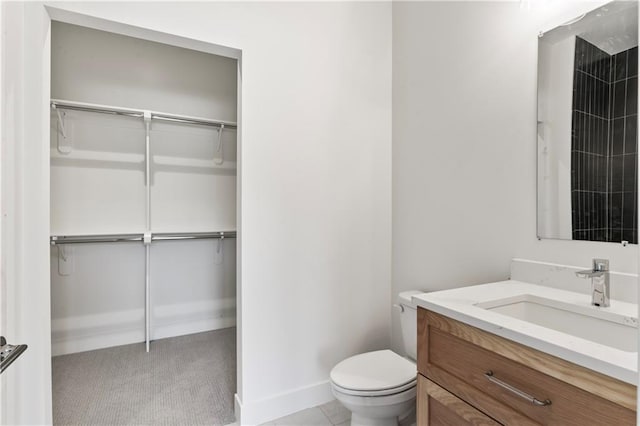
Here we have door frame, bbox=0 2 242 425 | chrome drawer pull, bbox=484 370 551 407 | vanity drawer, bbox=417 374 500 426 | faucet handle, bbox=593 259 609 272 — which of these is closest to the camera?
chrome drawer pull, bbox=484 370 551 407

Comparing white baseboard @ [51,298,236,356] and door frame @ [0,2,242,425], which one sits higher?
door frame @ [0,2,242,425]

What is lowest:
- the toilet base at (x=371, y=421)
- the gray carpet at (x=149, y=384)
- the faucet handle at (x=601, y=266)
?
the gray carpet at (x=149, y=384)

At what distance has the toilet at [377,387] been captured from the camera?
1.41 metres

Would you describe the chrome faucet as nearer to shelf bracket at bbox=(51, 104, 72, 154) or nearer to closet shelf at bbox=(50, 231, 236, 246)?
closet shelf at bbox=(50, 231, 236, 246)

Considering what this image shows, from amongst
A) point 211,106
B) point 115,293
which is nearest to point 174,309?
point 115,293

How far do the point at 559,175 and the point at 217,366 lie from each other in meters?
2.41

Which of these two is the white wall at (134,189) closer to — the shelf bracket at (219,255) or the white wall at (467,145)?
the shelf bracket at (219,255)

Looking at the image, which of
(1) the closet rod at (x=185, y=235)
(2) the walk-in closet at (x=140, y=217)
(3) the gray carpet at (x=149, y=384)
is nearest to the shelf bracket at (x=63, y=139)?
(2) the walk-in closet at (x=140, y=217)

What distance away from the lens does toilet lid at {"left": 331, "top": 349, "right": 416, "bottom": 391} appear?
1434 millimetres

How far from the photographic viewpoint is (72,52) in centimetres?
252

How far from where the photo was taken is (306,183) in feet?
6.16

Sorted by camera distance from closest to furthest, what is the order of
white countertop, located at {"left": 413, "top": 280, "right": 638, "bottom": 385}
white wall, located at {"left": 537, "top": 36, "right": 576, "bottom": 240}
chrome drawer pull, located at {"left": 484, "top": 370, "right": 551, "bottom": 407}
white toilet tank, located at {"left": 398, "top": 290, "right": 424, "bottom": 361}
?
white countertop, located at {"left": 413, "top": 280, "right": 638, "bottom": 385} → chrome drawer pull, located at {"left": 484, "top": 370, "right": 551, "bottom": 407} → white wall, located at {"left": 537, "top": 36, "right": 576, "bottom": 240} → white toilet tank, located at {"left": 398, "top": 290, "right": 424, "bottom": 361}

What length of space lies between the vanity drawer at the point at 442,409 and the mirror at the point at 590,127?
0.77 metres

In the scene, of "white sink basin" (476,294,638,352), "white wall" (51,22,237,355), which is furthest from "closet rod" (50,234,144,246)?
"white sink basin" (476,294,638,352)
